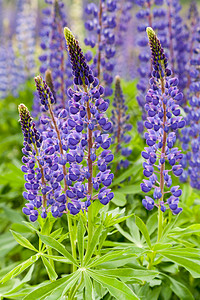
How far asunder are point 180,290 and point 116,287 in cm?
53

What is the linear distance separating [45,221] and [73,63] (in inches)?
24.6

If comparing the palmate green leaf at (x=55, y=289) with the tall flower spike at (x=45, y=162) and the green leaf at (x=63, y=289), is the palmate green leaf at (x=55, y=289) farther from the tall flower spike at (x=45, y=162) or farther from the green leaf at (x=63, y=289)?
the tall flower spike at (x=45, y=162)

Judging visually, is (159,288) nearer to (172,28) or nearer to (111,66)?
(111,66)

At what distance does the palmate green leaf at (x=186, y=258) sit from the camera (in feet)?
4.81

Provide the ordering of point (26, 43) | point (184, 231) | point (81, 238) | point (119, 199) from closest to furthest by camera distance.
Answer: point (81, 238), point (184, 231), point (119, 199), point (26, 43)

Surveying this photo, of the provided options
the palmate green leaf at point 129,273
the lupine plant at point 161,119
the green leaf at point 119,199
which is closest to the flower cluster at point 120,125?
the green leaf at point 119,199

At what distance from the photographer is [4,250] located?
2.12 m

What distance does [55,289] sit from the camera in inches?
53.0

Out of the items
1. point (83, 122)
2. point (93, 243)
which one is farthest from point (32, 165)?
point (93, 243)

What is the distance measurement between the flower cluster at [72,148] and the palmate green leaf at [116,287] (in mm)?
259

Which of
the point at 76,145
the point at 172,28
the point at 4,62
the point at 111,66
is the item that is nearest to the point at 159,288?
the point at 76,145

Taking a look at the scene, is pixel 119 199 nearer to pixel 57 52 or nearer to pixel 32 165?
pixel 32 165

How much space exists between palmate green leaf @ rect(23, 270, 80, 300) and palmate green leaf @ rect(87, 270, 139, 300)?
0.27 ft

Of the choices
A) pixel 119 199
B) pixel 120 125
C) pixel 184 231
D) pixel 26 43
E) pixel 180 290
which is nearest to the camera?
pixel 184 231
